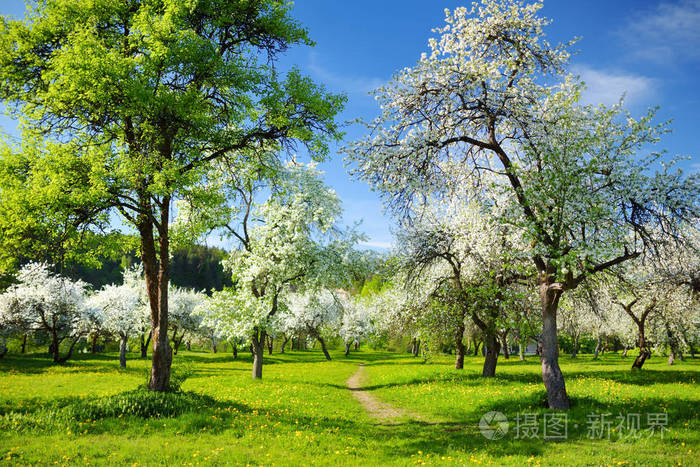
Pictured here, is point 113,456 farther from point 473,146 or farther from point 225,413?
point 473,146

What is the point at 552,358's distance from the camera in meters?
13.9

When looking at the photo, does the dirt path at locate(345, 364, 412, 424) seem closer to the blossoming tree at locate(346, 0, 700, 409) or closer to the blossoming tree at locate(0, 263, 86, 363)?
the blossoming tree at locate(346, 0, 700, 409)

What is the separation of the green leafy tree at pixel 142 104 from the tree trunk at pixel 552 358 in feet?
33.1

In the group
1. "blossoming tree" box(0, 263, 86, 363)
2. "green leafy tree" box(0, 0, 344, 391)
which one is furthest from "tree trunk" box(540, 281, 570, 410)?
"blossoming tree" box(0, 263, 86, 363)

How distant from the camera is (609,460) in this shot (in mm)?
9336

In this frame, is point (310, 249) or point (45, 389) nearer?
point (45, 389)

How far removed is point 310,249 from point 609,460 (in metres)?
19.6

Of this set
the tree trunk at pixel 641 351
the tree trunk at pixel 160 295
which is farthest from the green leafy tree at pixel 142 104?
the tree trunk at pixel 641 351

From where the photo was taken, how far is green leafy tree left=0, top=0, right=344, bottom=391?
12773 millimetres

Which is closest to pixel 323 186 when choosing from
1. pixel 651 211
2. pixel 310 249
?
pixel 310 249

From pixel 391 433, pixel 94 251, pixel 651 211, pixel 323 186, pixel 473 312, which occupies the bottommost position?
pixel 391 433

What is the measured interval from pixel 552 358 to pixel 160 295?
1408 cm

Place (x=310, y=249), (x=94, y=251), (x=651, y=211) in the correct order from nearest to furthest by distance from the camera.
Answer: (x=651, y=211)
(x=94, y=251)
(x=310, y=249)

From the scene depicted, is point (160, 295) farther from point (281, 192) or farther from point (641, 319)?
point (641, 319)
